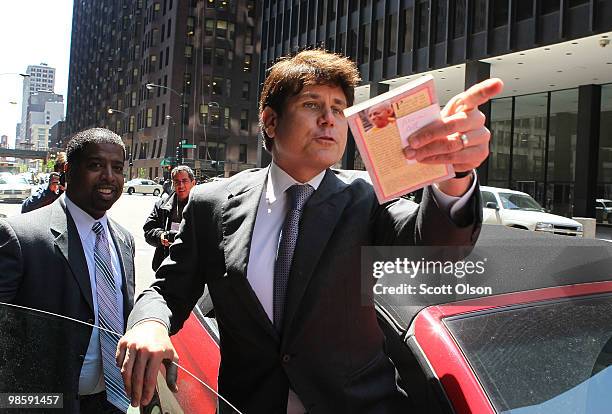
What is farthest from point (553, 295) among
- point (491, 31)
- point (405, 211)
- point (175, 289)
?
point (491, 31)

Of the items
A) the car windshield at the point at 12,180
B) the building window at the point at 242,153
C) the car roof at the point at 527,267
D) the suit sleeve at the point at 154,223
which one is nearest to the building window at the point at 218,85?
the building window at the point at 242,153

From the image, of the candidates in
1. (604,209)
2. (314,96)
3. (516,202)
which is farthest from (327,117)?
(604,209)

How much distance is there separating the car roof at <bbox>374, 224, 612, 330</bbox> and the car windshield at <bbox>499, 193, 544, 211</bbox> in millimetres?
12907

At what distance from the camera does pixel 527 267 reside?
7.14 feet

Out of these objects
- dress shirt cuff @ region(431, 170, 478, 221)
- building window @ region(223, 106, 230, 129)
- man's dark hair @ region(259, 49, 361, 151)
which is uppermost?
building window @ region(223, 106, 230, 129)

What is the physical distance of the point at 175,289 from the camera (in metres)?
1.90

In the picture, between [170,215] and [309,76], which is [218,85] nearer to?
[170,215]

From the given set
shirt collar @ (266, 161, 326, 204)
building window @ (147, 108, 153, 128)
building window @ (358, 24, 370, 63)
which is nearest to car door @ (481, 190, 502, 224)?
shirt collar @ (266, 161, 326, 204)

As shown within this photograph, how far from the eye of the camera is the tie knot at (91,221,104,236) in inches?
101

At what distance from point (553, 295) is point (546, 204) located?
27.1 meters

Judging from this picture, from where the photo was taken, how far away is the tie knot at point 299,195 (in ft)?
5.99

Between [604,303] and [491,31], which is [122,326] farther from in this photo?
[491,31]

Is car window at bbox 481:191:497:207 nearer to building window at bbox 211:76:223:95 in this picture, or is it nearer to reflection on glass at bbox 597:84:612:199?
reflection on glass at bbox 597:84:612:199

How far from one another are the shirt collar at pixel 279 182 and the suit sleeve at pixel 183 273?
0.77 feet
